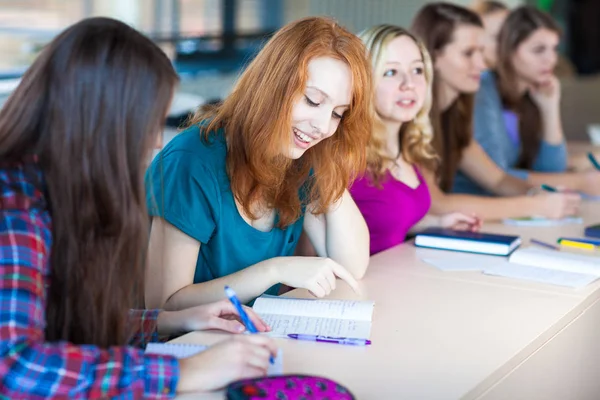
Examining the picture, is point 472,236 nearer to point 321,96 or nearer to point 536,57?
point 321,96

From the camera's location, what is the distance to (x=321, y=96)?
173 cm

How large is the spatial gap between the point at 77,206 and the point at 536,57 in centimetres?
286

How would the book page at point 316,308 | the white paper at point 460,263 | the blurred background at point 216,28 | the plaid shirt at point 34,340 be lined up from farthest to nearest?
the blurred background at point 216,28 → the white paper at point 460,263 → the book page at point 316,308 → the plaid shirt at point 34,340

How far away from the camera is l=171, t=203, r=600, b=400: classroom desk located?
1367 mm

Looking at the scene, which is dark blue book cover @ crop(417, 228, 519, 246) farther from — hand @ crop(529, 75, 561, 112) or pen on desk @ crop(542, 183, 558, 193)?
hand @ crop(529, 75, 561, 112)

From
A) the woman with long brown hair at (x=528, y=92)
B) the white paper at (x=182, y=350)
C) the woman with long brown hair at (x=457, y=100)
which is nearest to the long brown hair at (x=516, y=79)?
the woman with long brown hair at (x=528, y=92)

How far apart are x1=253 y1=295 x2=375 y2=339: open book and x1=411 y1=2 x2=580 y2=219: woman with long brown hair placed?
1.14 metres

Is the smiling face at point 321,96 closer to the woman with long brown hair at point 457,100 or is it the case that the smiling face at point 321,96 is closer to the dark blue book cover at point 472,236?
the dark blue book cover at point 472,236

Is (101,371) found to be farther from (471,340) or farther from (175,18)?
(175,18)

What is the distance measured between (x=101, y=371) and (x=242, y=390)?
0.20m

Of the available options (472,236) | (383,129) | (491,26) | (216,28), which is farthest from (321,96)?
(216,28)

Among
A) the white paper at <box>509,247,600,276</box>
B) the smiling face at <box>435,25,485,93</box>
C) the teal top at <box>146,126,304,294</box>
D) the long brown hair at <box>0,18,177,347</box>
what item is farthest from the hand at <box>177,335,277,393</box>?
the smiling face at <box>435,25,485,93</box>

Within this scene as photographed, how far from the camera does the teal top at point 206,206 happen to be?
172 cm

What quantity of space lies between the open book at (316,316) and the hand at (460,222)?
2.73 feet
